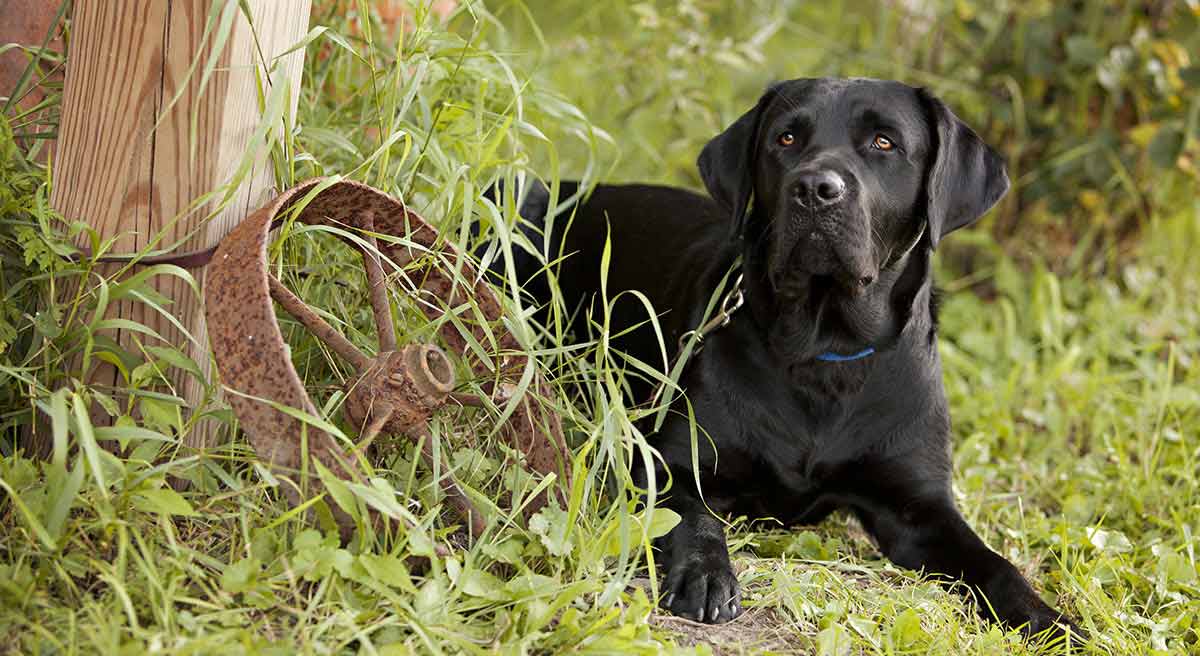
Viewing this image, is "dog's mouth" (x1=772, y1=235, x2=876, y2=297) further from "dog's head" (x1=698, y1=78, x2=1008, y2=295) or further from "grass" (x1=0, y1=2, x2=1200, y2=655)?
"grass" (x1=0, y1=2, x2=1200, y2=655)

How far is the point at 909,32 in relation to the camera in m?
5.20

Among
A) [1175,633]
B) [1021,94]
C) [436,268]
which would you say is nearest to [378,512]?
[436,268]

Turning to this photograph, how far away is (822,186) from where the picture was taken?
251cm

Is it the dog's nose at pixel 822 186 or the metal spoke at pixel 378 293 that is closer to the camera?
the metal spoke at pixel 378 293

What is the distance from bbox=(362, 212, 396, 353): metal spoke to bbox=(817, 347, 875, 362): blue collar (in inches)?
40.0

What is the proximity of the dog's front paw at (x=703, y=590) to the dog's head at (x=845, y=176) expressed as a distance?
2.27 feet

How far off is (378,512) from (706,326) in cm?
100

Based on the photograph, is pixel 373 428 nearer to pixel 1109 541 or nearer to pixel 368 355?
pixel 368 355

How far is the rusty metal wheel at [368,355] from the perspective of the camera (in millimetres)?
1991

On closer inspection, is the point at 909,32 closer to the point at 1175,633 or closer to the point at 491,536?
the point at 1175,633

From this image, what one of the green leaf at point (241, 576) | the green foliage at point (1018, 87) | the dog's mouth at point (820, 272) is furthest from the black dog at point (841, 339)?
the green foliage at point (1018, 87)

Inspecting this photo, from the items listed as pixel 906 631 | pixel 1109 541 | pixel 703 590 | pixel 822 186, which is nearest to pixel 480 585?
pixel 703 590

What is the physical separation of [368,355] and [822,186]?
1026 millimetres

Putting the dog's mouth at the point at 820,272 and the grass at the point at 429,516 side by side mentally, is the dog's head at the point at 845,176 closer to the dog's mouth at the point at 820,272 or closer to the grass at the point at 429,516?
the dog's mouth at the point at 820,272
